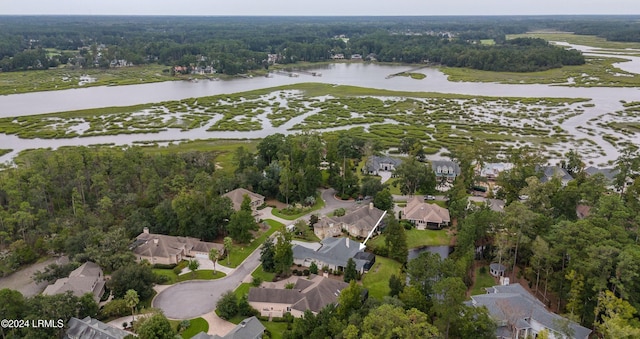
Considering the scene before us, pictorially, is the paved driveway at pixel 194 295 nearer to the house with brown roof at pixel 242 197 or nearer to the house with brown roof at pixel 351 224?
the house with brown roof at pixel 351 224

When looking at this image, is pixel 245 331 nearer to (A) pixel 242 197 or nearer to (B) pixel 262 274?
(B) pixel 262 274

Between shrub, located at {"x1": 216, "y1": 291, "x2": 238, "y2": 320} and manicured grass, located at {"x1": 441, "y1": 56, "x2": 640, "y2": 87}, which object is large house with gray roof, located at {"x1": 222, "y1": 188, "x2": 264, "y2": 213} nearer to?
shrub, located at {"x1": 216, "y1": 291, "x2": 238, "y2": 320}

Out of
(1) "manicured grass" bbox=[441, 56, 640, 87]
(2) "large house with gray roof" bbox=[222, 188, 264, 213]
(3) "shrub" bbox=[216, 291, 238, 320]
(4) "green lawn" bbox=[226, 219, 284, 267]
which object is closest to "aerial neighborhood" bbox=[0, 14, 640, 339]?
(3) "shrub" bbox=[216, 291, 238, 320]

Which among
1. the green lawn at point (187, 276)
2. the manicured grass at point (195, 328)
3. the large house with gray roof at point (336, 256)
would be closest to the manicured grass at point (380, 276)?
the large house with gray roof at point (336, 256)

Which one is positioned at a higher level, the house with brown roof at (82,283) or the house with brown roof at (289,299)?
→ the house with brown roof at (82,283)

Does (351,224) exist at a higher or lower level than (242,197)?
lower

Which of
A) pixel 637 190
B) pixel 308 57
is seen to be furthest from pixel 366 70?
pixel 637 190

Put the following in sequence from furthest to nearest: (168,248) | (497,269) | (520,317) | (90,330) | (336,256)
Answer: (168,248), (336,256), (497,269), (520,317), (90,330)

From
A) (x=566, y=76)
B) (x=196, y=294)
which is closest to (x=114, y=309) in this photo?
(x=196, y=294)
